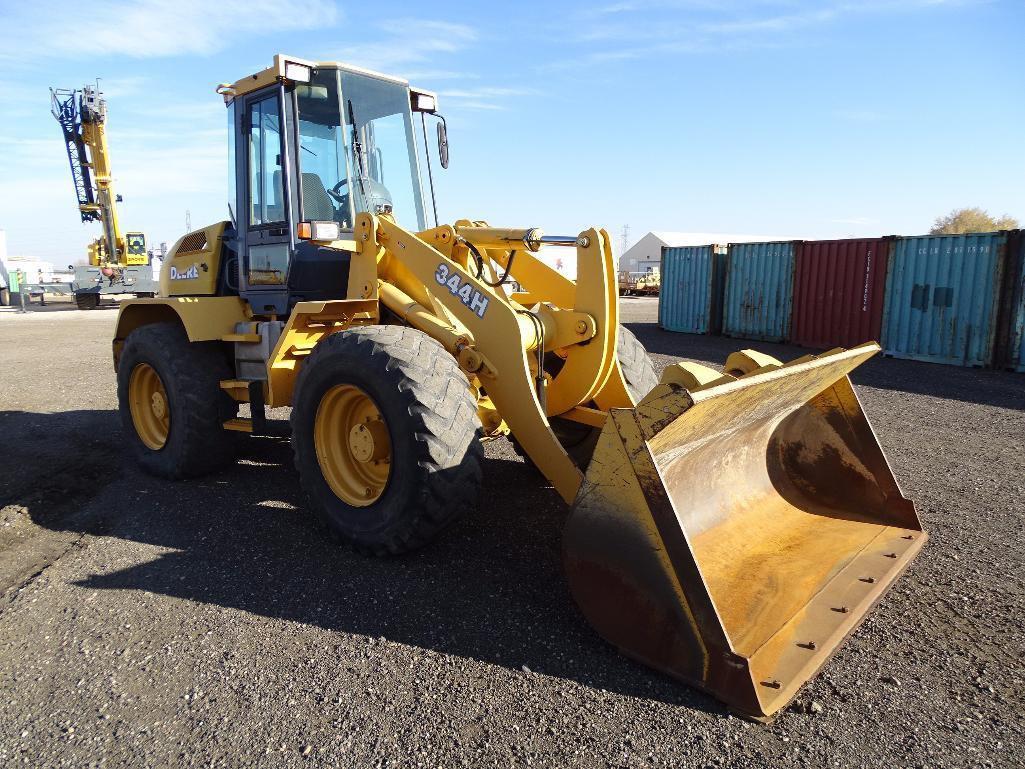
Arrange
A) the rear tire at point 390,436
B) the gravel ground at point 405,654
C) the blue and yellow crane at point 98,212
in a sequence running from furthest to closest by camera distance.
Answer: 1. the blue and yellow crane at point 98,212
2. the rear tire at point 390,436
3. the gravel ground at point 405,654

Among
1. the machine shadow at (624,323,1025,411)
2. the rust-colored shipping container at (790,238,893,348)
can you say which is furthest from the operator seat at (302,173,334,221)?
the rust-colored shipping container at (790,238,893,348)

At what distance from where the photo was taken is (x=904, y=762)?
2264mm

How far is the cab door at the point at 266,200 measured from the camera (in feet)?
15.9

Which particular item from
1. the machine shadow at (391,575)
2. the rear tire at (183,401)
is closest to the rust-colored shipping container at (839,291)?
the machine shadow at (391,575)

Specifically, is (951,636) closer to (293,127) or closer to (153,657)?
(153,657)

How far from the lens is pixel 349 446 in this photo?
13.4 ft

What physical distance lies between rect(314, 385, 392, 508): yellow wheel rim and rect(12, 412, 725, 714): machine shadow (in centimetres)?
35

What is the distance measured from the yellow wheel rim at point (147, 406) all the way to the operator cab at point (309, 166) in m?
1.22

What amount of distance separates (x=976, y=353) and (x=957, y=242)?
2.08 meters

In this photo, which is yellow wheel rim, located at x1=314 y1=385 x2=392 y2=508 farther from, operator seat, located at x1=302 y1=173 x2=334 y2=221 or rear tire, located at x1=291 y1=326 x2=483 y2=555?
operator seat, located at x1=302 y1=173 x2=334 y2=221

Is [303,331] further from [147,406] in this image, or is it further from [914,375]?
[914,375]

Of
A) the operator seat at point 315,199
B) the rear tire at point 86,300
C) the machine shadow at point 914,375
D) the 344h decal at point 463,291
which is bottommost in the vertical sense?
the machine shadow at point 914,375

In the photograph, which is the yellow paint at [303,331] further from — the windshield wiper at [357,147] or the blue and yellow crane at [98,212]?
the blue and yellow crane at [98,212]

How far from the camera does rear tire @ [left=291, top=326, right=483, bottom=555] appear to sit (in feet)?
11.3
